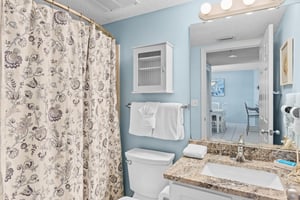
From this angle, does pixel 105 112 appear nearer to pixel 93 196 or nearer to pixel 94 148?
pixel 94 148

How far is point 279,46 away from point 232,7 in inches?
18.3

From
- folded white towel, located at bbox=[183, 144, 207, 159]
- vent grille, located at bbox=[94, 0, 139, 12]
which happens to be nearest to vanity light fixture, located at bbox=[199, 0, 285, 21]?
vent grille, located at bbox=[94, 0, 139, 12]

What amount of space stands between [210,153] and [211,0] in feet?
4.27

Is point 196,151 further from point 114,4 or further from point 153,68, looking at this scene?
point 114,4

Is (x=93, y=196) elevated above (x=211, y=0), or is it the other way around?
(x=211, y=0)

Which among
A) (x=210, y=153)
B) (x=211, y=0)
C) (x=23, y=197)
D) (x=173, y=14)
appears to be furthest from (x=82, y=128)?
(x=211, y=0)

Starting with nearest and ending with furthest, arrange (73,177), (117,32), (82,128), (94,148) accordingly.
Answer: (73,177) → (82,128) → (94,148) → (117,32)

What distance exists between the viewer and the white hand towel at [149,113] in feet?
5.77

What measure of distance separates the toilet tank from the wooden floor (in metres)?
0.46

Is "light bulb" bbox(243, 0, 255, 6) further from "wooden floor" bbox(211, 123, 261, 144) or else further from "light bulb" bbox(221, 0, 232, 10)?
"wooden floor" bbox(211, 123, 261, 144)

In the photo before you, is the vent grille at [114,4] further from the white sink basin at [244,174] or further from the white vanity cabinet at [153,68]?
the white sink basin at [244,174]

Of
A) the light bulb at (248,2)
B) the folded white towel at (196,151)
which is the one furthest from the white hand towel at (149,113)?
the light bulb at (248,2)

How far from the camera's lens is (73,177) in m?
1.35

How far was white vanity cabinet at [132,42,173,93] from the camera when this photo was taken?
1675mm
